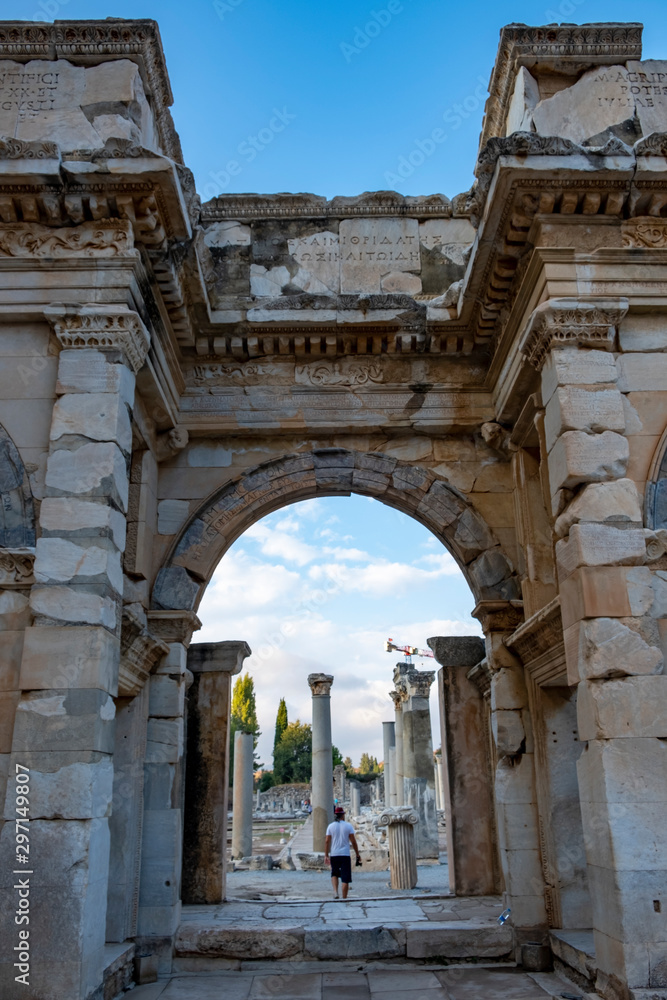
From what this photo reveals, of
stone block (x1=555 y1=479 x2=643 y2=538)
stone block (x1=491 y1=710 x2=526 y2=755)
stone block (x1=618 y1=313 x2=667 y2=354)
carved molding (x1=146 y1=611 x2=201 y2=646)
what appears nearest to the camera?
stone block (x1=555 y1=479 x2=643 y2=538)

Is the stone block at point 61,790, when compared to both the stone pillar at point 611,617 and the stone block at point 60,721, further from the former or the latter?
the stone pillar at point 611,617

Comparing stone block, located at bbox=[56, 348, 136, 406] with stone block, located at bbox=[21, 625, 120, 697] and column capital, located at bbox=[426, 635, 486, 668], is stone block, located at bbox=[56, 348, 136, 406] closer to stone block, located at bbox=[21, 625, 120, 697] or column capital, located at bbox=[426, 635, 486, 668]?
stone block, located at bbox=[21, 625, 120, 697]

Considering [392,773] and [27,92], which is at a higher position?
[27,92]

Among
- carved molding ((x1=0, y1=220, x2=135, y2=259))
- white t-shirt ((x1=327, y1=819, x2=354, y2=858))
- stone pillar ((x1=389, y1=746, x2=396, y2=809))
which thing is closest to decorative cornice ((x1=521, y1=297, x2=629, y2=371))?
carved molding ((x1=0, y1=220, x2=135, y2=259))

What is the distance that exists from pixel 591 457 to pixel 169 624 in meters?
4.17

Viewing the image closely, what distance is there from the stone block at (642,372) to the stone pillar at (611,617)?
0.01 metres

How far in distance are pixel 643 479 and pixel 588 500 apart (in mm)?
510

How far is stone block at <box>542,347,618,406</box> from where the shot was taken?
5.74 m

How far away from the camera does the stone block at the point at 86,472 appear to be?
5512mm

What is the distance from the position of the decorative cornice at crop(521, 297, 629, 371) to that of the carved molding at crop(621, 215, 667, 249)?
593 millimetres

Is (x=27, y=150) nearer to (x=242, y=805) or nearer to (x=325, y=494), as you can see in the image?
(x=325, y=494)

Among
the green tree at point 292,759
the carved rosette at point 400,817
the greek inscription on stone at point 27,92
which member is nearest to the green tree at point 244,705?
the green tree at point 292,759

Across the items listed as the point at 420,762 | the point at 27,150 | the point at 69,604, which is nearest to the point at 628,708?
the point at 69,604

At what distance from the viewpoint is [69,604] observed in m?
5.22
